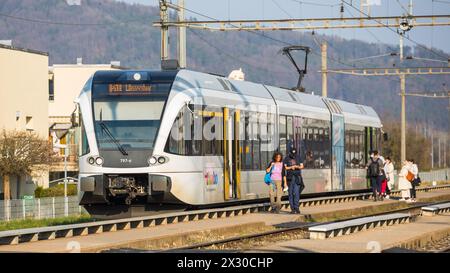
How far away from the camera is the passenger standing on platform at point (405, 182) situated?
125ft

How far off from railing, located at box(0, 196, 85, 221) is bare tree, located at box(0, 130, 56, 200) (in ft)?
56.0

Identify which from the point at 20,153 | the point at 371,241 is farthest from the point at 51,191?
the point at 371,241

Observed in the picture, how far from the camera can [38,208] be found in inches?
1789

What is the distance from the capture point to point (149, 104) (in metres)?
25.2

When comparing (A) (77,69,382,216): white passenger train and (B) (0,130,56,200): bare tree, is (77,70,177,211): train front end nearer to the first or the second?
(A) (77,69,382,216): white passenger train

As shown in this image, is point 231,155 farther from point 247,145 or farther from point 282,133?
point 282,133

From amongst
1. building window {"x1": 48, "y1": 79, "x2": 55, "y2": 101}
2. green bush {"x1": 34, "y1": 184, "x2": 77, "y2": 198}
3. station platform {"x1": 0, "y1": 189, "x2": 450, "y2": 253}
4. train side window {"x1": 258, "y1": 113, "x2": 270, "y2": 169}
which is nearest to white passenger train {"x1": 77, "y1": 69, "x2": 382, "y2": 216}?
train side window {"x1": 258, "y1": 113, "x2": 270, "y2": 169}

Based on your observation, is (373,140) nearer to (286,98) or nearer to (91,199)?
(286,98)

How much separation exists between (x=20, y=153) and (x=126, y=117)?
4017 cm

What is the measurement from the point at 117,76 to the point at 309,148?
464 inches

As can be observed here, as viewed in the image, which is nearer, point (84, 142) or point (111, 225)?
point (111, 225)

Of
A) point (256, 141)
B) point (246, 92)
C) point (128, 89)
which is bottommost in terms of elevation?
point (256, 141)

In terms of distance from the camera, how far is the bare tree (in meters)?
62.8

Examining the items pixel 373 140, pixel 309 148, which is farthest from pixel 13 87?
pixel 309 148
